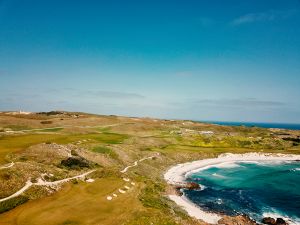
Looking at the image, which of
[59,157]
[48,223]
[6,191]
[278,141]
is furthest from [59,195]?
[278,141]

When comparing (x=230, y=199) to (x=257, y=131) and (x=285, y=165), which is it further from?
(x=257, y=131)

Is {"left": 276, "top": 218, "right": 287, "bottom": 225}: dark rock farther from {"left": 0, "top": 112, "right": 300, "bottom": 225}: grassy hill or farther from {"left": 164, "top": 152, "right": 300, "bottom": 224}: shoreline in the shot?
{"left": 0, "top": 112, "right": 300, "bottom": 225}: grassy hill

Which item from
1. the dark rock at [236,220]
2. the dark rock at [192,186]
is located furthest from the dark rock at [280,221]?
the dark rock at [192,186]

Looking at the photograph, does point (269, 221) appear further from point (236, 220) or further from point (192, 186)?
point (192, 186)

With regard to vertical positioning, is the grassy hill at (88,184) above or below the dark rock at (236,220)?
above

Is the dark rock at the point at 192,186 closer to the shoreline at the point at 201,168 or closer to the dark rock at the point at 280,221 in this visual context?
the shoreline at the point at 201,168

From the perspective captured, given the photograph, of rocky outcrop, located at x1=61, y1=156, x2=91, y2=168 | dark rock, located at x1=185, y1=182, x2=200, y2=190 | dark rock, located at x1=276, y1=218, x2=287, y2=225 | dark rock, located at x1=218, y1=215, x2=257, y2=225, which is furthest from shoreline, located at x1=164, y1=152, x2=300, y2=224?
rocky outcrop, located at x1=61, y1=156, x2=91, y2=168
